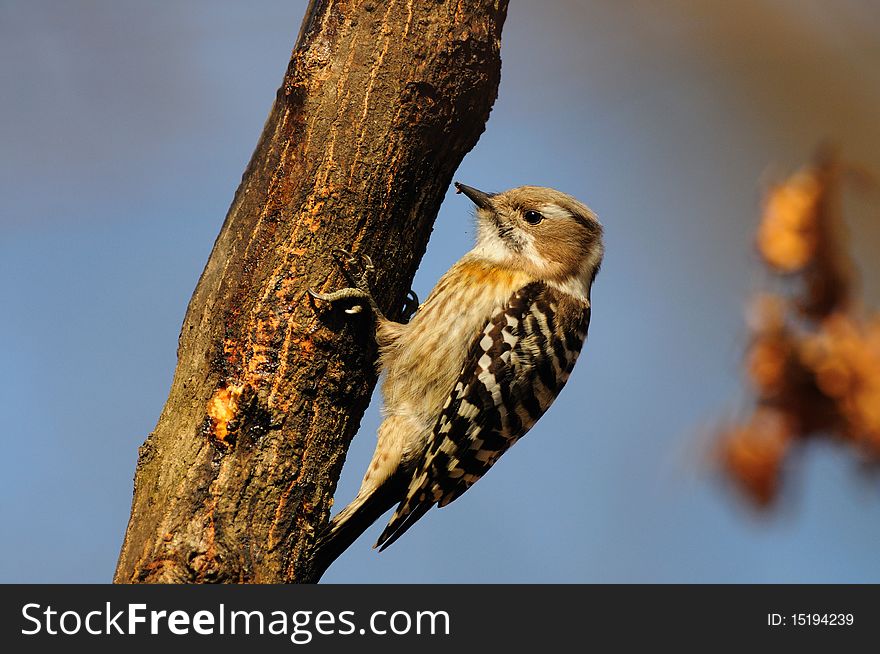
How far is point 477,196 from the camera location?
4594 millimetres

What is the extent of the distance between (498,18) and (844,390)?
2.24 meters

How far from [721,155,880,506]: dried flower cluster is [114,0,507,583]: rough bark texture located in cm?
177

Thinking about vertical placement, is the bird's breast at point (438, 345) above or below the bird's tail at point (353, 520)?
above

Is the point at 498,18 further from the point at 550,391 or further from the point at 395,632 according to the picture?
the point at 395,632

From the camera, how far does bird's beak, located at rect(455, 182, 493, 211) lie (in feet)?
15.1

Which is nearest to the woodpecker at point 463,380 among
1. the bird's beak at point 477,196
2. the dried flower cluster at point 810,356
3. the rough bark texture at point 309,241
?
the bird's beak at point 477,196

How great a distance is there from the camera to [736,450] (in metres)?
1.52

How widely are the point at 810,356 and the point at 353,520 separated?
2.44 metres

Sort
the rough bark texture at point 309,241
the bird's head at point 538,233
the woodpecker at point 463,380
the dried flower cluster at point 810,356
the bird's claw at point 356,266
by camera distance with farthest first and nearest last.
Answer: the bird's head at point 538,233, the woodpecker at point 463,380, the bird's claw at point 356,266, the rough bark texture at point 309,241, the dried flower cluster at point 810,356

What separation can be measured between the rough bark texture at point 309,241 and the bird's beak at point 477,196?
1.26 m

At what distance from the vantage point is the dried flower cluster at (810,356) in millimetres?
1416

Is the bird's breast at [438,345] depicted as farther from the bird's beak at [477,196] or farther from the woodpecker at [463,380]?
the bird's beak at [477,196]

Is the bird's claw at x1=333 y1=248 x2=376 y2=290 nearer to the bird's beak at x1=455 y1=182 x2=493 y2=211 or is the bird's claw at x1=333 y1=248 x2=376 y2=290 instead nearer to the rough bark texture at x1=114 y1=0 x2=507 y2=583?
the rough bark texture at x1=114 y1=0 x2=507 y2=583

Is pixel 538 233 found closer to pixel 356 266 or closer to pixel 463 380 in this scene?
pixel 463 380
